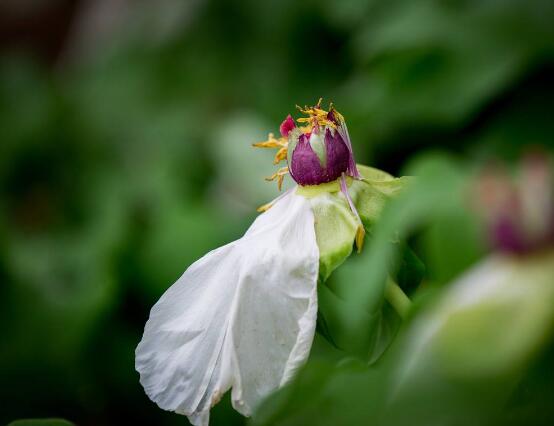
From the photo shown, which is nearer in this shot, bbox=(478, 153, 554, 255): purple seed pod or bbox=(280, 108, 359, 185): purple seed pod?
bbox=(478, 153, 554, 255): purple seed pod

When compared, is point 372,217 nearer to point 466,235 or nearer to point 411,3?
point 466,235

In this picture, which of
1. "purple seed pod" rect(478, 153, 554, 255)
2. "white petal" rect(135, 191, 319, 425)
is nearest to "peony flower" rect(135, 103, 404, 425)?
"white petal" rect(135, 191, 319, 425)

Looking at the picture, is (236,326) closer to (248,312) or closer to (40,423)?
(248,312)

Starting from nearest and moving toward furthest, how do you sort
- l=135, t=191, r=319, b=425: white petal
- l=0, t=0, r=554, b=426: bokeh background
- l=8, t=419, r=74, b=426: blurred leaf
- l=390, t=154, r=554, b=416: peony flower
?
l=390, t=154, r=554, b=416: peony flower, l=135, t=191, r=319, b=425: white petal, l=8, t=419, r=74, b=426: blurred leaf, l=0, t=0, r=554, b=426: bokeh background

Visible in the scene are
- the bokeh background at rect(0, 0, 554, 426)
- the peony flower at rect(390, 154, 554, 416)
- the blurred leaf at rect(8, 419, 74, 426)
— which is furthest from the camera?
the bokeh background at rect(0, 0, 554, 426)

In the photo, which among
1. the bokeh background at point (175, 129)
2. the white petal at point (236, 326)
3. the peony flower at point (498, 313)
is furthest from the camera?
the bokeh background at point (175, 129)

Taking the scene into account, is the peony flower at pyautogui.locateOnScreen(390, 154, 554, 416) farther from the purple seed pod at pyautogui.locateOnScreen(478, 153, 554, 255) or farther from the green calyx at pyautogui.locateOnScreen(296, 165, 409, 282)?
the green calyx at pyautogui.locateOnScreen(296, 165, 409, 282)

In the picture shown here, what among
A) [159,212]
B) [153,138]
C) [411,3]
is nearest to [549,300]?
[411,3]

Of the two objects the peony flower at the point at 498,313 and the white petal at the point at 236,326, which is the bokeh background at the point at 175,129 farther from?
the peony flower at the point at 498,313

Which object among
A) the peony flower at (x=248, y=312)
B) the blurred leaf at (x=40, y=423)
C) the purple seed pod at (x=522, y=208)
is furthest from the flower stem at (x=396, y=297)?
the blurred leaf at (x=40, y=423)
